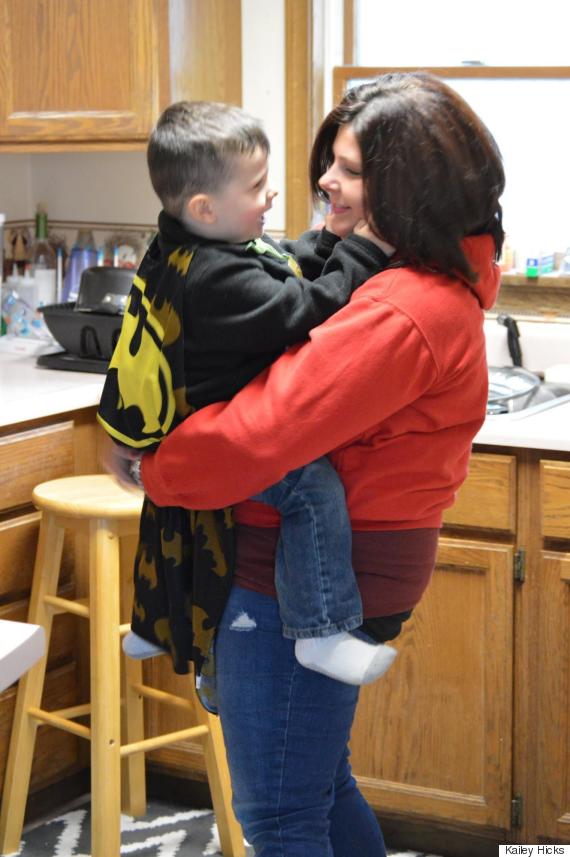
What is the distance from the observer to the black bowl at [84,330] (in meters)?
2.75

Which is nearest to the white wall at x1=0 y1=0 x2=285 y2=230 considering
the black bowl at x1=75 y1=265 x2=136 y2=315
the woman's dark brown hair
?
the black bowl at x1=75 y1=265 x2=136 y2=315

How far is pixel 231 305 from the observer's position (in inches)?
56.6

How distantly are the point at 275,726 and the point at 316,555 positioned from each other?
0.73 feet

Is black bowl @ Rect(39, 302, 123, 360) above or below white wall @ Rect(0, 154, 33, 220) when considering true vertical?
below

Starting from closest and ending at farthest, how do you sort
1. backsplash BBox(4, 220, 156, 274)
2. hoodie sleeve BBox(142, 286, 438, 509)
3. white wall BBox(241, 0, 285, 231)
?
hoodie sleeve BBox(142, 286, 438, 509), white wall BBox(241, 0, 285, 231), backsplash BBox(4, 220, 156, 274)

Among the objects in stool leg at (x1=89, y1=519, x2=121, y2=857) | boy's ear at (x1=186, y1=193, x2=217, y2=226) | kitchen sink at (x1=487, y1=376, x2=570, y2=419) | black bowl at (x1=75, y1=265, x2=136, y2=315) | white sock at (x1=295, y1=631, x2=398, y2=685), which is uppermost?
boy's ear at (x1=186, y1=193, x2=217, y2=226)

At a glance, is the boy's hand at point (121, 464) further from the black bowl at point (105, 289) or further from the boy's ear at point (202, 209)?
the black bowl at point (105, 289)

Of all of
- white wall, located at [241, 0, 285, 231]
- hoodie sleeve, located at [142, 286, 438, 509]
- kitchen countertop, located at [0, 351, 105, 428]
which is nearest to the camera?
hoodie sleeve, located at [142, 286, 438, 509]

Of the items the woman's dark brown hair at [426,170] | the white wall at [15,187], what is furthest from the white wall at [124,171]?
the woman's dark brown hair at [426,170]

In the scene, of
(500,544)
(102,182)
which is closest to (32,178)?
(102,182)

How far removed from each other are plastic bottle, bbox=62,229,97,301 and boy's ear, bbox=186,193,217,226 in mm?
1725

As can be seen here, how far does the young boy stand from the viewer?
144cm

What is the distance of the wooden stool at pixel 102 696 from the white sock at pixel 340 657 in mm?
911

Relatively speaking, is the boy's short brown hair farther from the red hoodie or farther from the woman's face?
the red hoodie
